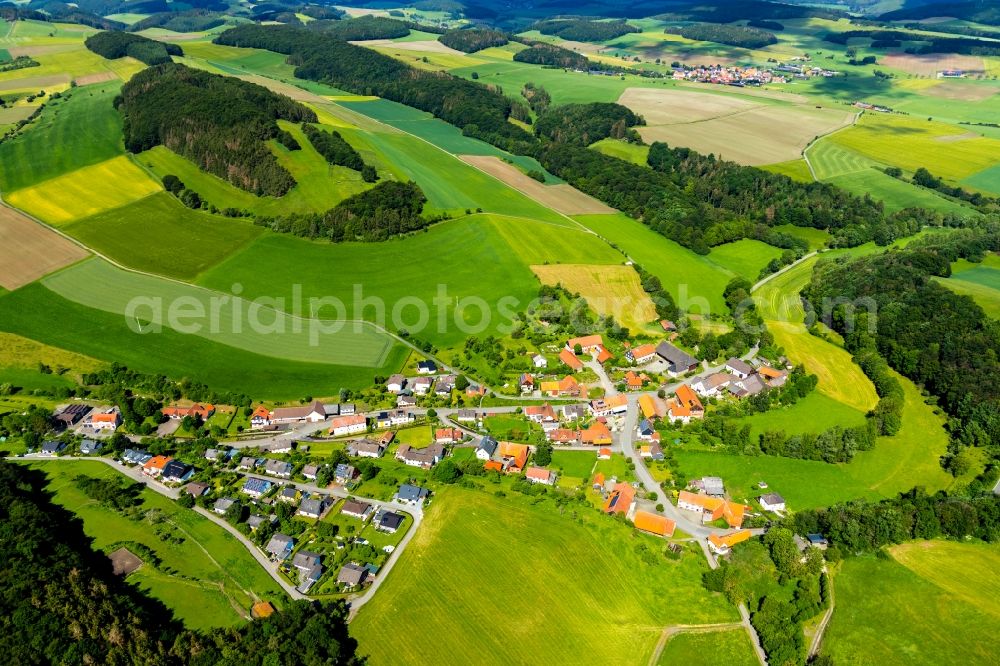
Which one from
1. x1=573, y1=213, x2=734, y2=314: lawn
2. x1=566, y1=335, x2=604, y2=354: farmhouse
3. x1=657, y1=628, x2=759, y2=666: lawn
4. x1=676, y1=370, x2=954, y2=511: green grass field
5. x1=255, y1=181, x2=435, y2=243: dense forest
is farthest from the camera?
x1=255, y1=181, x2=435, y2=243: dense forest

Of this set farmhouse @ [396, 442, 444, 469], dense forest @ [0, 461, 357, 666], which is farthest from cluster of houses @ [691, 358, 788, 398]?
dense forest @ [0, 461, 357, 666]

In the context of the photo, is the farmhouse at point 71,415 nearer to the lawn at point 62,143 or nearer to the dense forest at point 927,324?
the lawn at point 62,143

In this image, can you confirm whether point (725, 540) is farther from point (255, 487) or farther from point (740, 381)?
point (255, 487)

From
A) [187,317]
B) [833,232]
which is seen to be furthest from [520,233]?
[833,232]

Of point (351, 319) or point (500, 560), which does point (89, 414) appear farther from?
point (500, 560)

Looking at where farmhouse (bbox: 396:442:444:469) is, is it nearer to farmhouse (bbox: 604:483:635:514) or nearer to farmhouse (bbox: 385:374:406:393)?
farmhouse (bbox: 385:374:406:393)

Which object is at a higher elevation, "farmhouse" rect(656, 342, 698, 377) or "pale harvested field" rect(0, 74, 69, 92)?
"pale harvested field" rect(0, 74, 69, 92)

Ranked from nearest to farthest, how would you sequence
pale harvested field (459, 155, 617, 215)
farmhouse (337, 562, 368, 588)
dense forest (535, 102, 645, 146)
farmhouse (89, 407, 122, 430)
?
farmhouse (337, 562, 368, 588) < farmhouse (89, 407, 122, 430) < pale harvested field (459, 155, 617, 215) < dense forest (535, 102, 645, 146)

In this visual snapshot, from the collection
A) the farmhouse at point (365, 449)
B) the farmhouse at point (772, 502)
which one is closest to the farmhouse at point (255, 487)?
the farmhouse at point (365, 449)
